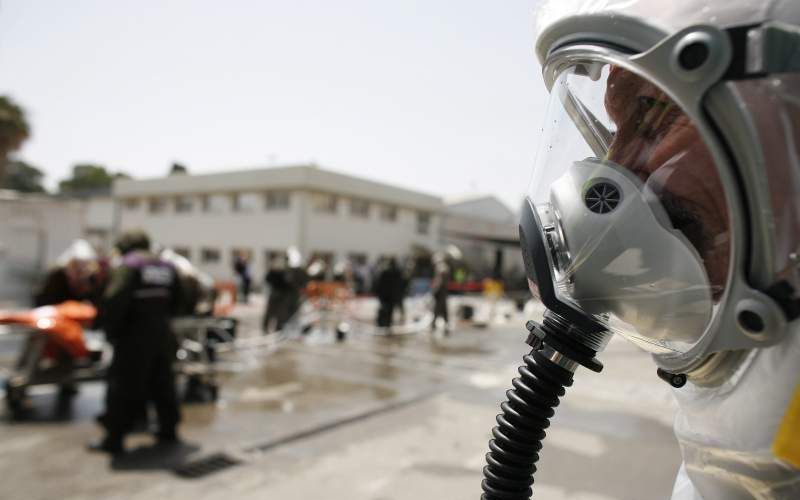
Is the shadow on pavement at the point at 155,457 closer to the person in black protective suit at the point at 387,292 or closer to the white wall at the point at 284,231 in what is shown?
the person in black protective suit at the point at 387,292

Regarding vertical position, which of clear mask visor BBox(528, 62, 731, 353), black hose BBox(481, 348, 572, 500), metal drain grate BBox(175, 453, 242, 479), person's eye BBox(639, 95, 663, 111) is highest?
person's eye BBox(639, 95, 663, 111)

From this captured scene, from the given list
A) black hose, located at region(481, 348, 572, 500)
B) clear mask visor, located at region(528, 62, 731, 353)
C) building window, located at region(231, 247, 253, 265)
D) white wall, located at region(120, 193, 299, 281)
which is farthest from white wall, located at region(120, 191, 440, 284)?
clear mask visor, located at region(528, 62, 731, 353)

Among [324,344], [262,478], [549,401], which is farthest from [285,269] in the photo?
[549,401]

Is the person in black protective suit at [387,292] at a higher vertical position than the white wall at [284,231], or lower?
lower

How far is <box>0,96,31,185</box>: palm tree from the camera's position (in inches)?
1103

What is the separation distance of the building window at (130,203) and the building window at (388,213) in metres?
15.8

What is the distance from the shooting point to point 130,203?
3288cm

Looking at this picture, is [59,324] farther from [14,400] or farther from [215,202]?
[215,202]

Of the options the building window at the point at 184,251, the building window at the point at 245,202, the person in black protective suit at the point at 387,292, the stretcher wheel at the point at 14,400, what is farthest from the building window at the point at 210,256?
the stretcher wheel at the point at 14,400

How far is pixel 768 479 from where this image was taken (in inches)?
28.2

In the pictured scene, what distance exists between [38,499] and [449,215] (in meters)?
30.4

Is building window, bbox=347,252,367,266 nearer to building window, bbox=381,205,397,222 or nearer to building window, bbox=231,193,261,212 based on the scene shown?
building window, bbox=381,205,397,222

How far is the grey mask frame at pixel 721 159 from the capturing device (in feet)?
2.21

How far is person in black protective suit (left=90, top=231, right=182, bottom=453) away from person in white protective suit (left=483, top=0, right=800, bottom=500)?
12.8ft
